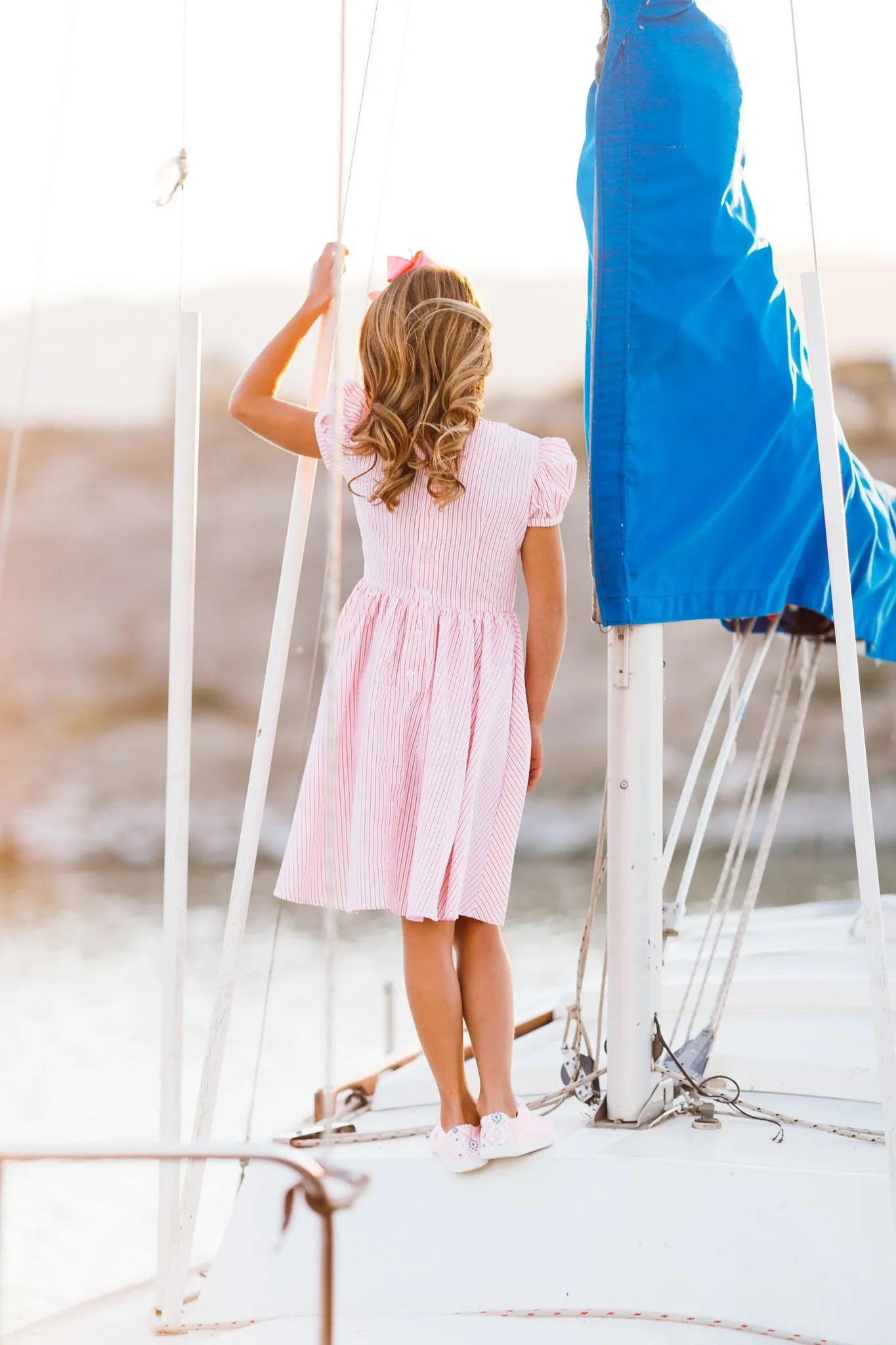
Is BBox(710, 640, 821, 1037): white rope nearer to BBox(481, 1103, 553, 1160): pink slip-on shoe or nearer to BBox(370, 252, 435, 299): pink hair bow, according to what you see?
BBox(481, 1103, 553, 1160): pink slip-on shoe

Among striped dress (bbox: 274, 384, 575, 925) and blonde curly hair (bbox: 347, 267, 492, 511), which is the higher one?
blonde curly hair (bbox: 347, 267, 492, 511)

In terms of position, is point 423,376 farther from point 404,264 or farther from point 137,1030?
point 137,1030

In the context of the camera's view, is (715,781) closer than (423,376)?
No

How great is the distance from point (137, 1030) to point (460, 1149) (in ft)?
22.7

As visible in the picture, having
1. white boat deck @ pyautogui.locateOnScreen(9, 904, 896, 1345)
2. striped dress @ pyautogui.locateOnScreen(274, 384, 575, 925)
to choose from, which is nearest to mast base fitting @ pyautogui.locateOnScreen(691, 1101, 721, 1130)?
white boat deck @ pyautogui.locateOnScreen(9, 904, 896, 1345)

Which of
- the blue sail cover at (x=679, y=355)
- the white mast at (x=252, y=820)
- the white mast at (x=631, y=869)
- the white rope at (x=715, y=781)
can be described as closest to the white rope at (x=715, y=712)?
the white rope at (x=715, y=781)

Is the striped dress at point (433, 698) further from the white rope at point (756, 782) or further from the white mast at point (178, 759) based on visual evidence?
the white rope at point (756, 782)

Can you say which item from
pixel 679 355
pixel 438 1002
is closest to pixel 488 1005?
pixel 438 1002

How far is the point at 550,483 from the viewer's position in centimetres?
177

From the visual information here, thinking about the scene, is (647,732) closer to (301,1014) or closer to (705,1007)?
(705,1007)

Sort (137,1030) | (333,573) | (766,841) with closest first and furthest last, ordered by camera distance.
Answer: (333,573)
(766,841)
(137,1030)

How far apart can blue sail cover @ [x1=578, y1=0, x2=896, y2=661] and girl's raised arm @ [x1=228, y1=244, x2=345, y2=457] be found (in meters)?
0.37

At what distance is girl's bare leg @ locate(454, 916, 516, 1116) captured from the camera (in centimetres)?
172

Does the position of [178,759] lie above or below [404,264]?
below
